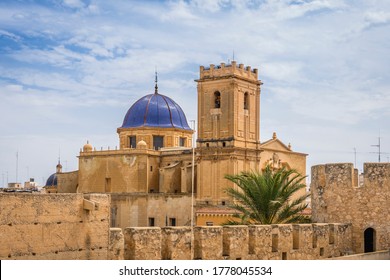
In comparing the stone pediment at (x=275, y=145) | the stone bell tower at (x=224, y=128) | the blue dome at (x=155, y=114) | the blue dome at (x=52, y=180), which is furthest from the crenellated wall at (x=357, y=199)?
the blue dome at (x=52, y=180)

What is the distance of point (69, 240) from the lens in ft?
46.6

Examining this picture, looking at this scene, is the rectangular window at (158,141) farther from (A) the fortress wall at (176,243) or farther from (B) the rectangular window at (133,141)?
(A) the fortress wall at (176,243)

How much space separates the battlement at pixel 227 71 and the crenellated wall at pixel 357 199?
98.7 ft

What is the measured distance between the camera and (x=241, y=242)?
17359mm

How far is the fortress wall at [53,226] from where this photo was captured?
13.2 meters

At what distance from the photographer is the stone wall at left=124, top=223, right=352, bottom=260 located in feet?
50.3

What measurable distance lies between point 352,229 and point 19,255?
10.7m

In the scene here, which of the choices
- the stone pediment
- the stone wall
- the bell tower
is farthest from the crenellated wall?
the stone pediment

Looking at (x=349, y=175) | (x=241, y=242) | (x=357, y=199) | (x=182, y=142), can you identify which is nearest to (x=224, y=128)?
(x=182, y=142)

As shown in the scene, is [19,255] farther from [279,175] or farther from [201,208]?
[201,208]

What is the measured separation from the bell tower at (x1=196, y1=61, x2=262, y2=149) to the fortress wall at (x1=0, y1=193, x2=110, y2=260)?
1399 inches

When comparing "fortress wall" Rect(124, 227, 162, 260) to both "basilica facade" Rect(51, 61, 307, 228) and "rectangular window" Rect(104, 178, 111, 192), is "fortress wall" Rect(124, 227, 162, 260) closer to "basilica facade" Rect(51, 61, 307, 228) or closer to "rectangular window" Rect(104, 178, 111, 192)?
"basilica facade" Rect(51, 61, 307, 228)
